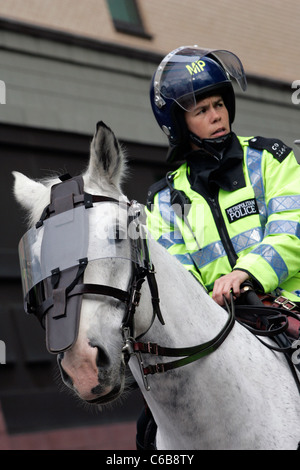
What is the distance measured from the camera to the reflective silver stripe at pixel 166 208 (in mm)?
4281

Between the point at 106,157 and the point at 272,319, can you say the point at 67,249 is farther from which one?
the point at 272,319

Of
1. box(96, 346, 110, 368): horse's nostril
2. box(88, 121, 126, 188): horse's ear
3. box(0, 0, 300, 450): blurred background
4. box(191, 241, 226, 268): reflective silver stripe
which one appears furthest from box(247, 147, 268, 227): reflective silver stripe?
box(0, 0, 300, 450): blurred background

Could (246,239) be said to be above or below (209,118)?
below

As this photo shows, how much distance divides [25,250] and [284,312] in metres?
1.31

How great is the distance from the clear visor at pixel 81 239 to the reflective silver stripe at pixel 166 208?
3.55ft

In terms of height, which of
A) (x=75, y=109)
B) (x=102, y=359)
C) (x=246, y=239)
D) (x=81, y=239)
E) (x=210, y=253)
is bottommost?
(x=75, y=109)

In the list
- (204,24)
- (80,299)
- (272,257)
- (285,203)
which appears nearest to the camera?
(80,299)

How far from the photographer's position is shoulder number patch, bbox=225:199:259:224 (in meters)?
4.09

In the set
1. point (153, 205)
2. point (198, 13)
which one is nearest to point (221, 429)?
point (153, 205)

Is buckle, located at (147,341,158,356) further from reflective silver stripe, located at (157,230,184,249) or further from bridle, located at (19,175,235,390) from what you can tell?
reflective silver stripe, located at (157,230,184,249)

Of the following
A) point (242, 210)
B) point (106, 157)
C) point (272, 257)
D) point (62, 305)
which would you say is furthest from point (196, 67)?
point (62, 305)

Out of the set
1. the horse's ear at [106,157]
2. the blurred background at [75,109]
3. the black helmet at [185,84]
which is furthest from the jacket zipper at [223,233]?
the blurred background at [75,109]

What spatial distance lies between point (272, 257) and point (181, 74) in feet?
3.98

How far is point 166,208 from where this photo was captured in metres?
4.32
